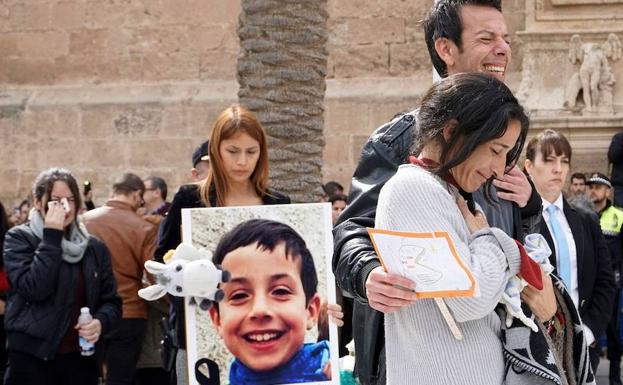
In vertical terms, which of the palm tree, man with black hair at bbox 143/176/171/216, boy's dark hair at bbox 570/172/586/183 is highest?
the palm tree

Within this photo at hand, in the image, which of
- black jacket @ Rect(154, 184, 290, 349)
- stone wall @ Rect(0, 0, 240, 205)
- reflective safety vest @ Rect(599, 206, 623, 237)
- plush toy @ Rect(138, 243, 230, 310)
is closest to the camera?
plush toy @ Rect(138, 243, 230, 310)

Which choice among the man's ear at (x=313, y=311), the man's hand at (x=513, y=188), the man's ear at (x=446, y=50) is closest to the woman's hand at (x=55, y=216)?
the man's ear at (x=313, y=311)

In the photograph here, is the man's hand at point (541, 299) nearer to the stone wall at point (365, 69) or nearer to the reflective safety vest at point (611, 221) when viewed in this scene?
the reflective safety vest at point (611, 221)

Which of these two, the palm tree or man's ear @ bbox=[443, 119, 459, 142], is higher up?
the palm tree

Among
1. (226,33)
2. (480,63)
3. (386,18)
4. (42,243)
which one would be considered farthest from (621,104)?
(480,63)

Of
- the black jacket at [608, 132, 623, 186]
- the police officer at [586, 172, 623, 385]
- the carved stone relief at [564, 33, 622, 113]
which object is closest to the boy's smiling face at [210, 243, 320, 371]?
the police officer at [586, 172, 623, 385]

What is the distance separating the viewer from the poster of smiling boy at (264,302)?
5273mm

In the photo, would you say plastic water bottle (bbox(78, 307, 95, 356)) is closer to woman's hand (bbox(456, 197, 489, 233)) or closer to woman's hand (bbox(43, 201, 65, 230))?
woman's hand (bbox(43, 201, 65, 230))

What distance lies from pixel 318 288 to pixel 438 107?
2234 millimetres

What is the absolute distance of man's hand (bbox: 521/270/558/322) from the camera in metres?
3.32

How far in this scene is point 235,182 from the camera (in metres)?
5.74

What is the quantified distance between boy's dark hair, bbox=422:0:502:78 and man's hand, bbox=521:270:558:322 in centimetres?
84

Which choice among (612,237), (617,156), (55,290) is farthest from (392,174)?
(617,156)

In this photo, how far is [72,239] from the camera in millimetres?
7617
